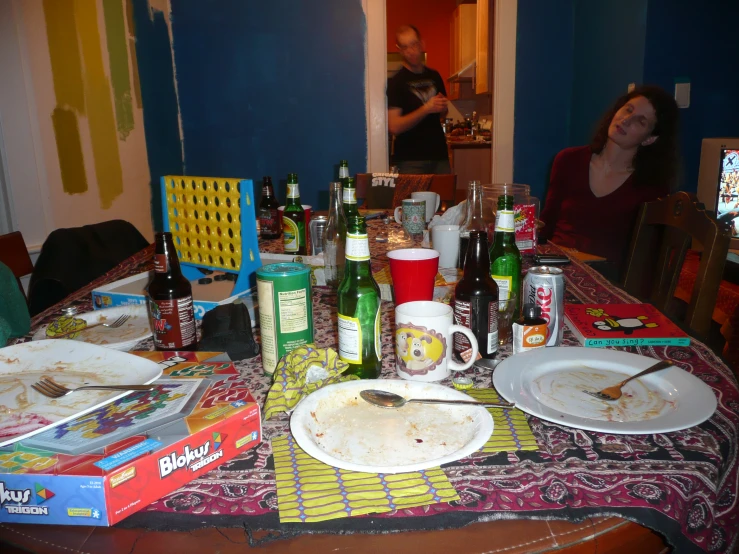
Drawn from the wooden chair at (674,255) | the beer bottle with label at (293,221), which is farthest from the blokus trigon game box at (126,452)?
the beer bottle with label at (293,221)

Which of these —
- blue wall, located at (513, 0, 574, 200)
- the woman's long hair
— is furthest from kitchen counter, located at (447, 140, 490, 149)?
the woman's long hair

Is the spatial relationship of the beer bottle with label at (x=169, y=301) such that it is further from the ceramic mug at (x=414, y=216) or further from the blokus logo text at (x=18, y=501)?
the ceramic mug at (x=414, y=216)

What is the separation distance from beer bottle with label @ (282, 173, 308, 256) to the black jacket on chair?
68cm

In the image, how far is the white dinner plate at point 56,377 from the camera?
0.67 m

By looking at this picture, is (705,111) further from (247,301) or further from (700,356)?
(247,301)

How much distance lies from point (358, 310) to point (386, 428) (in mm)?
207

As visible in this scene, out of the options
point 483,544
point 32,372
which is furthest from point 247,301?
→ point 483,544

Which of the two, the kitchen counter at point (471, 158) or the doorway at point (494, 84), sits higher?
the doorway at point (494, 84)

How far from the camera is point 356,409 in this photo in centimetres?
76

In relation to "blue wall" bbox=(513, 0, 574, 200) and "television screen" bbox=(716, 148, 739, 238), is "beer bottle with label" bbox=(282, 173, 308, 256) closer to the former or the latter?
"television screen" bbox=(716, 148, 739, 238)

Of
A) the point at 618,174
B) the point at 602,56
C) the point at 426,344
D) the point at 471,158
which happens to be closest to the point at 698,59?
the point at 602,56

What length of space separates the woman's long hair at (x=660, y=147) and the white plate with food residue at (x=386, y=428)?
213 cm

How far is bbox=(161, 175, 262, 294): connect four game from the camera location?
4.07ft

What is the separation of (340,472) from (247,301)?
0.64 m
